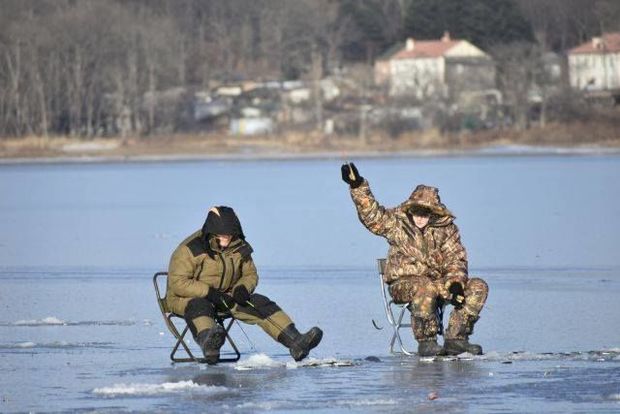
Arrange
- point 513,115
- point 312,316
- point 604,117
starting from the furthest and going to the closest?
point 513,115, point 604,117, point 312,316

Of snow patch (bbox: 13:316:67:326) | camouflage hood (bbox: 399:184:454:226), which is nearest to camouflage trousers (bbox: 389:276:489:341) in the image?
camouflage hood (bbox: 399:184:454:226)

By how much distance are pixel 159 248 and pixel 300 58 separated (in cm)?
8043

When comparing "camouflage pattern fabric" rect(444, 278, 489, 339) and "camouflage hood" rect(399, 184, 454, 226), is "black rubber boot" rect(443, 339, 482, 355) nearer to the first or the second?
"camouflage pattern fabric" rect(444, 278, 489, 339)

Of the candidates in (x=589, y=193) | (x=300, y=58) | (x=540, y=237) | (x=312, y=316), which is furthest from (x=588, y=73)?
(x=312, y=316)

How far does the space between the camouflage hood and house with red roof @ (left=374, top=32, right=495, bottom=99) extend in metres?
64.3

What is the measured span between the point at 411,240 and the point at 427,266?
6.7 inches

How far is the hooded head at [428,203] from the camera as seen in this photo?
8.98 m

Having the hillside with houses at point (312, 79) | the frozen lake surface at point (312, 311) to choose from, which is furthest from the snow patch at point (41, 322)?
the hillside with houses at point (312, 79)

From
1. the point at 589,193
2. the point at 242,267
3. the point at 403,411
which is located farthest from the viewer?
the point at 589,193

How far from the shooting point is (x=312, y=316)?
11133 mm

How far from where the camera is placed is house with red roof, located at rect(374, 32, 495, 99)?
76125mm

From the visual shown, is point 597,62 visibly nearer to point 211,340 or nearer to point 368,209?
point 368,209

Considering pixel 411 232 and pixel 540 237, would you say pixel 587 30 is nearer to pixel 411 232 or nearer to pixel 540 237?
pixel 540 237

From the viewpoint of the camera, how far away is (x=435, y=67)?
84.7 metres
